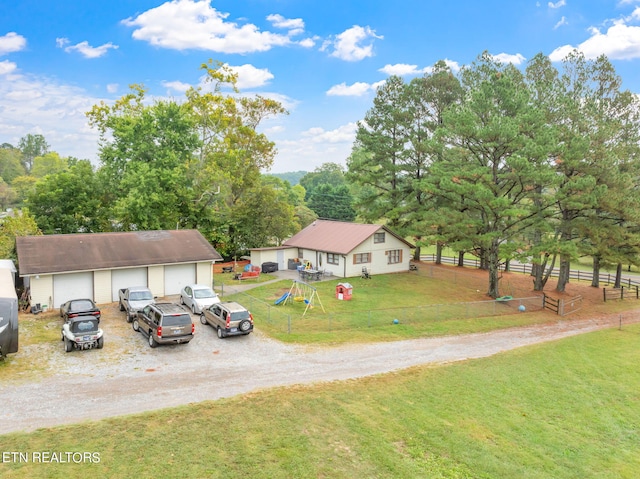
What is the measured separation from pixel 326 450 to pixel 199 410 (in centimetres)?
416

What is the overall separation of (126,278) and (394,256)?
23617mm

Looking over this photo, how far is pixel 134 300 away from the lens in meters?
23.1

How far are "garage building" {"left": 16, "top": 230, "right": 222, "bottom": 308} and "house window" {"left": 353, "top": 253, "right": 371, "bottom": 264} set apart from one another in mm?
12753

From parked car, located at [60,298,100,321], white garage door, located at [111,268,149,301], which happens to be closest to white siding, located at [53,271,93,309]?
white garage door, located at [111,268,149,301]

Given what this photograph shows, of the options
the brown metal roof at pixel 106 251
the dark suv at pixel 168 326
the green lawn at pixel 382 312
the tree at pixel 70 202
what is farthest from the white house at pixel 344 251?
the dark suv at pixel 168 326

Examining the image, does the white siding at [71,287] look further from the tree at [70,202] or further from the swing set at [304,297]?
the tree at [70,202]

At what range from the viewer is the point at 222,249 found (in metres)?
43.7

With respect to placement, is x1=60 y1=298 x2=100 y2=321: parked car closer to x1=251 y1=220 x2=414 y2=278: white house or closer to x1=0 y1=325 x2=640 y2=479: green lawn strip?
x1=0 y1=325 x2=640 y2=479: green lawn strip

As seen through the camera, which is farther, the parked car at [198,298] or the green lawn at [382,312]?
the parked car at [198,298]

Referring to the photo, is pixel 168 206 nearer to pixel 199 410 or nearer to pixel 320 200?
pixel 199 410

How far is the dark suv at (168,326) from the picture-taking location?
59.9 ft

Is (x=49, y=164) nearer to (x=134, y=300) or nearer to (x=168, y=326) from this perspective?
(x=134, y=300)

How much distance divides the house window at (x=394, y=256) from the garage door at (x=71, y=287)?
24.9 meters

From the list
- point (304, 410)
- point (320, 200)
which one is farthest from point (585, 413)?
point (320, 200)
